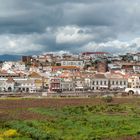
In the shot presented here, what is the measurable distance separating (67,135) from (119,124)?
10847 millimetres

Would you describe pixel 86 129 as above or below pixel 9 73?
below

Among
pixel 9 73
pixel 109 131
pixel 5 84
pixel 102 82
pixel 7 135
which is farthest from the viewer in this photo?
pixel 9 73

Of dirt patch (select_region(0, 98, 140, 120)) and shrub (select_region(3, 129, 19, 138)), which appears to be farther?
dirt patch (select_region(0, 98, 140, 120))

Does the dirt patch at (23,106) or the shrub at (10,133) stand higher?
the dirt patch at (23,106)

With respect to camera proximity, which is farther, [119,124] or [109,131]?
[119,124]

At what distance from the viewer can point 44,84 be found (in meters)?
157

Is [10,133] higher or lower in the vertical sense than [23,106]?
lower

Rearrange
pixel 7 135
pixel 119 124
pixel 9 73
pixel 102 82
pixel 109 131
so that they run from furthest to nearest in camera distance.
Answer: pixel 9 73 < pixel 102 82 < pixel 119 124 < pixel 109 131 < pixel 7 135

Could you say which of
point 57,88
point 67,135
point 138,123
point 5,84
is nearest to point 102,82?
point 57,88

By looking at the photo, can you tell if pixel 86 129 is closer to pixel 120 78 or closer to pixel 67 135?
pixel 67 135

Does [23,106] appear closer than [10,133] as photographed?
No

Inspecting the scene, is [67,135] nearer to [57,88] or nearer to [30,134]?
[30,134]

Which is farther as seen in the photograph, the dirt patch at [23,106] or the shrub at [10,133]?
the dirt patch at [23,106]

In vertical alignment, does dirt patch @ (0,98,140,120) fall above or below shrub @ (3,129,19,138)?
above
